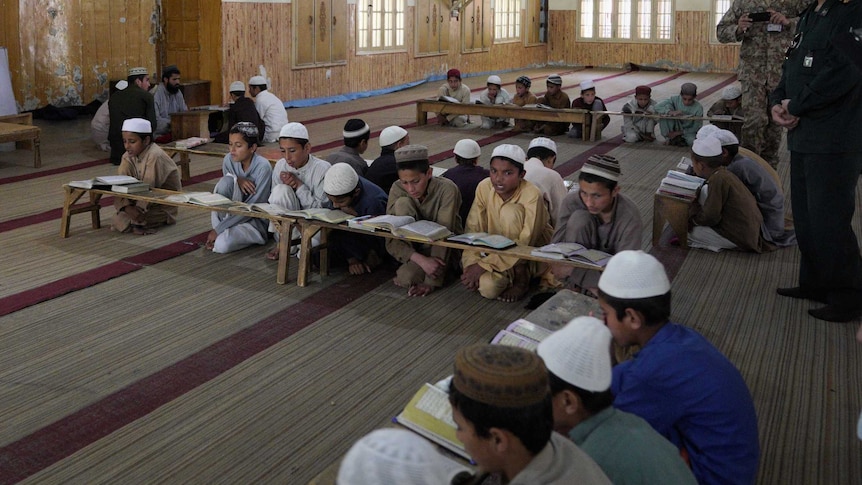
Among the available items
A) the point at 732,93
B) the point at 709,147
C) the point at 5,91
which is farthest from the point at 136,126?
the point at 732,93

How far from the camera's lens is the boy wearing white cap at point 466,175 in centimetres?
468

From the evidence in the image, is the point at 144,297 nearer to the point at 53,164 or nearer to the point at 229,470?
the point at 229,470

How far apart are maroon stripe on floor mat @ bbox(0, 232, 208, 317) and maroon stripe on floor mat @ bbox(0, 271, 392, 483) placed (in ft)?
3.61

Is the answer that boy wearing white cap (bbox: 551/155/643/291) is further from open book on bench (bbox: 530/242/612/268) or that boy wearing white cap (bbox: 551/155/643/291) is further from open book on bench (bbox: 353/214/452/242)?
open book on bench (bbox: 353/214/452/242)

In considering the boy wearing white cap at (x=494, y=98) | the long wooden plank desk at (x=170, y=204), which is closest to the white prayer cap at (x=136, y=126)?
the long wooden plank desk at (x=170, y=204)

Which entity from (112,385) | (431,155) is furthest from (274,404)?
(431,155)

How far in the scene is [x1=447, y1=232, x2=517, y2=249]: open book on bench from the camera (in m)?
3.97

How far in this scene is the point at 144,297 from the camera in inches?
165

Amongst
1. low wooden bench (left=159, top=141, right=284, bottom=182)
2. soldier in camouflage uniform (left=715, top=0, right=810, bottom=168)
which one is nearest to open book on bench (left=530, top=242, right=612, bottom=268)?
low wooden bench (left=159, top=141, right=284, bottom=182)

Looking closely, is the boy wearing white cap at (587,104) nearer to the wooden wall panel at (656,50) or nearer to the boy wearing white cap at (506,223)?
the boy wearing white cap at (506,223)

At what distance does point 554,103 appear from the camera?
9742 mm

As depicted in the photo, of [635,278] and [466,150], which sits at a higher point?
[466,150]

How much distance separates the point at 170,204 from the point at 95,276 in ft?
1.96

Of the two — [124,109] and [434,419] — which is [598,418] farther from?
[124,109]
